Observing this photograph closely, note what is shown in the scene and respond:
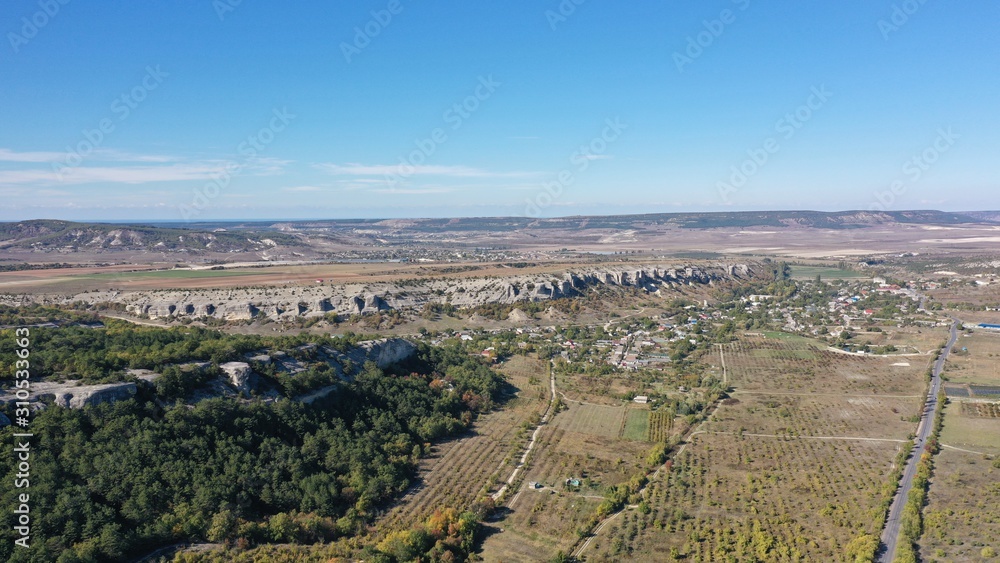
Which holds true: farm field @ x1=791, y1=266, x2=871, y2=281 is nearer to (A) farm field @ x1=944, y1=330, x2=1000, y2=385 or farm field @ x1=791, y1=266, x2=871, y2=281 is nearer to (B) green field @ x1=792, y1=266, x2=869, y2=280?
(B) green field @ x1=792, y1=266, x2=869, y2=280

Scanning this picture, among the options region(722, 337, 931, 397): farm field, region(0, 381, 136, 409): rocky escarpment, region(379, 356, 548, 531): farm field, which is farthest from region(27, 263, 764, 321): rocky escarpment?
region(0, 381, 136, 409): rocky escarpment

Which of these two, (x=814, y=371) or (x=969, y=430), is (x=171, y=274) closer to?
(x=814, y=371)

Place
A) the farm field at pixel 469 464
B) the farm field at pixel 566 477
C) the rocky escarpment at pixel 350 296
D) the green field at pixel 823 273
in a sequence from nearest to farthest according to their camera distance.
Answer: the farm field at pixel 566 477, the farm field at pixel 469 464, the rocky escarpment at pixel 350 296, the green field at pixel 823 273

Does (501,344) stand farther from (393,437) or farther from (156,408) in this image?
(156,408)

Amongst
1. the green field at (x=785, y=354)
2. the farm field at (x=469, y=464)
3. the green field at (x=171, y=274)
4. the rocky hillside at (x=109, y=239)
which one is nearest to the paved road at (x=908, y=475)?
the green field at (x=785, y=354)

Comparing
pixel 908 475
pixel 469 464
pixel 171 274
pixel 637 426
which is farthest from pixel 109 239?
pixel 908 475

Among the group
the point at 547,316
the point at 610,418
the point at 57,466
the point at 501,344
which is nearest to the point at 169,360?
the point at 57,466

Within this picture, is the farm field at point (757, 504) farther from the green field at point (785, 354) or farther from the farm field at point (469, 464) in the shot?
the green field at point (785, 354)
